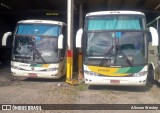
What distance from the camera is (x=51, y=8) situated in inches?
877

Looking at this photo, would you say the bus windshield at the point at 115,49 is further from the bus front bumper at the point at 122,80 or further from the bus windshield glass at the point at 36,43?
the bus windshield glass at the point at 36,43

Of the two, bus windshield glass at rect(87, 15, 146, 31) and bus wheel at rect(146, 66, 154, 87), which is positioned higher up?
bus windshield glass at rect(87, 15, 146, 31)

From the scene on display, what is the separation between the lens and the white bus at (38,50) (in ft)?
46.5

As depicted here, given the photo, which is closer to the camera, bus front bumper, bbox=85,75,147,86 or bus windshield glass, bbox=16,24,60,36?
bus front bumper, bbox=85,75,147,86

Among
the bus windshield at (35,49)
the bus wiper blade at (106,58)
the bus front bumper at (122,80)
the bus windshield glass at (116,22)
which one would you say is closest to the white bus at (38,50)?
the bus windshield at (35,49)

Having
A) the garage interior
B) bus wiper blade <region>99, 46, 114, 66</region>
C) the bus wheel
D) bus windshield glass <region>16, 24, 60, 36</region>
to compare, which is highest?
the garage interior

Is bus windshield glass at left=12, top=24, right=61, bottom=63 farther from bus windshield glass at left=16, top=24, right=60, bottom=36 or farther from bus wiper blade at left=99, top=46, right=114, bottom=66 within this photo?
bus wiper blade at left=99, top=46, right=114, bottom=66

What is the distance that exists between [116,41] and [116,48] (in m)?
0.28

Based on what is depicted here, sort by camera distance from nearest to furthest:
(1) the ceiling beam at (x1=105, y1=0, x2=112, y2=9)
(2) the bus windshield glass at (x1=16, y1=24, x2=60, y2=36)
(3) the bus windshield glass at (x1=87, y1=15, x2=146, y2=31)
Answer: (3) the bus windshield glass at (x1=87, y1=15, x2=146, y2=31) < (2) the bus windshield glass at (x1=16, y1=24, x2=60, y2=36) < (1) the ceiling beam at (x1=105, y1=0, x2=112, y2=9)

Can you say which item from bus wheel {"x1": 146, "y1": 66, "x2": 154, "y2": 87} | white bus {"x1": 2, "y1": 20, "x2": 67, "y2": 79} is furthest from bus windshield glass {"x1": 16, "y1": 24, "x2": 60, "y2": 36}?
bus wheel {"x1": 146, "y1": 66, "x2": 154, "y2": 87}

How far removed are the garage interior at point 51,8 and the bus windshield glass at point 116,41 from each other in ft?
18.3

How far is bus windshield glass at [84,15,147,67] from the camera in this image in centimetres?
1217

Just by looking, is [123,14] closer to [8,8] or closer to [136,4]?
[136,4]

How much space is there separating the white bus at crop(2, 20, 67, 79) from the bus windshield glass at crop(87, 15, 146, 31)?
6.11ft
